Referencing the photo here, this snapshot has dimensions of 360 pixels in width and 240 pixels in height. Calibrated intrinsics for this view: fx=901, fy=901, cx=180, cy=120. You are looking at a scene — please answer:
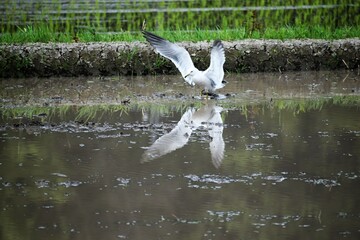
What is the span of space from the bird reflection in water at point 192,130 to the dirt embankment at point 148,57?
92.2 inches

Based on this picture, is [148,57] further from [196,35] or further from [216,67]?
[216,67]

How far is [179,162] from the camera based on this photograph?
6652 millimetres

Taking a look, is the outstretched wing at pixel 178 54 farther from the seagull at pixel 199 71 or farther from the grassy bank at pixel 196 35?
the grassy bank at pixel 196 35

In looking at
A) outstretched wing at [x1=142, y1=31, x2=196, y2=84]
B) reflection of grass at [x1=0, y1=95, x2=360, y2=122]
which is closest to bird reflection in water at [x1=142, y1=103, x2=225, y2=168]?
reflection of grass at [x1=0, y1=95, x2=360, y2=122]

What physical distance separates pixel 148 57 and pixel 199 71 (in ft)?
7.49

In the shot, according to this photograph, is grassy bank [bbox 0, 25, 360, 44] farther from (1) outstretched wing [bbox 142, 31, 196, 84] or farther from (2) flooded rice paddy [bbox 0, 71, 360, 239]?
(1) outstretched wing [bbox 142, 31, 196, 84]

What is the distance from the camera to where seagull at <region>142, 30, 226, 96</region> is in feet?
30.2

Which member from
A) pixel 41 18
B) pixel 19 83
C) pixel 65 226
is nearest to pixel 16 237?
pixel 65 226

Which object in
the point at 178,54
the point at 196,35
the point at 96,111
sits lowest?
the point at 96,111

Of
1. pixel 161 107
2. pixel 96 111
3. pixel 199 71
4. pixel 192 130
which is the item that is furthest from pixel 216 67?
pixel 192 130

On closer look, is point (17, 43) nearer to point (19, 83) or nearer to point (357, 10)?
point (19, 83)

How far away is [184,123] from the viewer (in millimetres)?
8242

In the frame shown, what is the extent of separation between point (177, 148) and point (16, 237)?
2549 millimetres

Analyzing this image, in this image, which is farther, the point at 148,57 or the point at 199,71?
the point at 148,57
